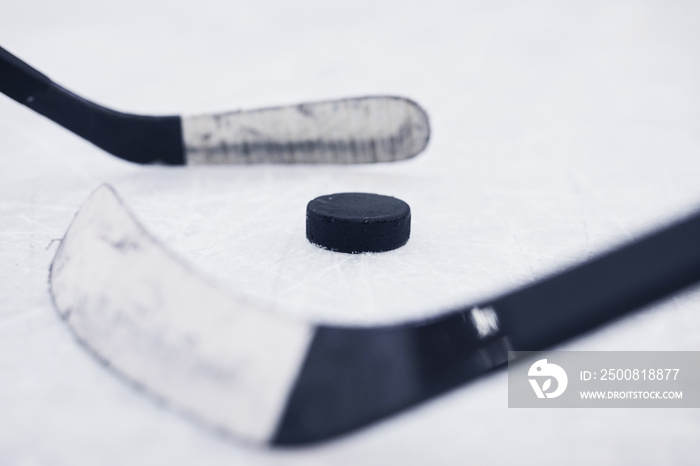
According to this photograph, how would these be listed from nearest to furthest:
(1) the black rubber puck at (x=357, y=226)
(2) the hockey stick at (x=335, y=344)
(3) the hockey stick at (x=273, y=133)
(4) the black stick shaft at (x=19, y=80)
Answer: (2) the hockey stick at (x=335, y=344) < (1) the black rubber puck at (x=357, y=226) < (4) the black stick shaft at (x=19, y=80) < (3) the hockey stick at (x=273, y=133)

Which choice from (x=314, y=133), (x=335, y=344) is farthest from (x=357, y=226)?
(x=314, y=133)

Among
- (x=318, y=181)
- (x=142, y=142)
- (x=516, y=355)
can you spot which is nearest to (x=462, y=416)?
(x=516, y=355)

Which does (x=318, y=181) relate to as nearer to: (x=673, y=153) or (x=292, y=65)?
(x=673, y=153)

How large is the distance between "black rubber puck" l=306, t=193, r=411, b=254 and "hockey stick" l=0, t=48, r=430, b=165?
1.98ft

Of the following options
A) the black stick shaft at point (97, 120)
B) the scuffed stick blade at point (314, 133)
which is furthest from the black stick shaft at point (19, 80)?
the scuffed stick blade at point (314, 133)

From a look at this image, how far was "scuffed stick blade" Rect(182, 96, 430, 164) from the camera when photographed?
214 cm

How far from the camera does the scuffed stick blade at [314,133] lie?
7.01 ft

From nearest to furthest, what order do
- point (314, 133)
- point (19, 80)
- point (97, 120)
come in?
point (19, 80) < point (97, 120) < point (314, 133)

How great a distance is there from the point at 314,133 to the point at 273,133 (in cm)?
15

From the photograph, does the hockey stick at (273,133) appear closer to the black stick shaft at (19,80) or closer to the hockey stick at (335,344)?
the black stick shaft at (19,80)

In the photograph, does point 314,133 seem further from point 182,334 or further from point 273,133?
point 182,334

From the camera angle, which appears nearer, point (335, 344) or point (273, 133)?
point (335, 344)

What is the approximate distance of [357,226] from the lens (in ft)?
4.93

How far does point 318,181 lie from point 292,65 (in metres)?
2.33
